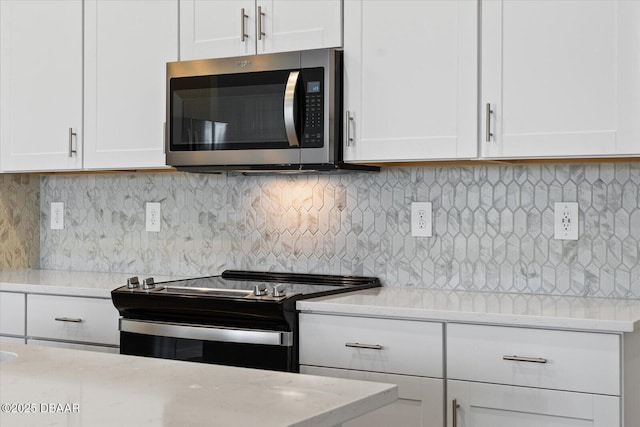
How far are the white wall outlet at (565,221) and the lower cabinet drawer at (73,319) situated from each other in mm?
1660

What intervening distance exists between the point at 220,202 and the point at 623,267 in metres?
1.69

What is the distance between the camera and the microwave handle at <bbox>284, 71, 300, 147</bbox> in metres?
2.97

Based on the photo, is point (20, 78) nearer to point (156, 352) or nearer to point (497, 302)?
point (156, 352)

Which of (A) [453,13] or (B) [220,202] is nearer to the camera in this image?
(A) [453,13]

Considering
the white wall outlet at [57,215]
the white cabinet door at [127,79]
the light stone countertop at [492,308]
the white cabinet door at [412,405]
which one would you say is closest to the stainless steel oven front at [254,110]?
the white cabinet door at [127,79]

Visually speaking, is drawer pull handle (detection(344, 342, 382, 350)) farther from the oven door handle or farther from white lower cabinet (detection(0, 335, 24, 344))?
white lower cabinet (detection(0, 335, 24, 344))

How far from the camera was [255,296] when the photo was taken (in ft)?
9.12

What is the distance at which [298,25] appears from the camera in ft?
10.0

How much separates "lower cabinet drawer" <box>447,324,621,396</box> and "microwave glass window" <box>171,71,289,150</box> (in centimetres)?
102

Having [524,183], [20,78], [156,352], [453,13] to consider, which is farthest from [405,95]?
[20,78]

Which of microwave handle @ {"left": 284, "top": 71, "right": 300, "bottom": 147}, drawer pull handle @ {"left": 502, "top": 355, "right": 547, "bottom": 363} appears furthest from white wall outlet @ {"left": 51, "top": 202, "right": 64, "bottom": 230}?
drawer pull handle @ {"left": 502, "top": 355, "right": 547, "bottom": 363}

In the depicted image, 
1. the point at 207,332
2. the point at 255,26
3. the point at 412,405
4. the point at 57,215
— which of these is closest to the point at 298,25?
the point at 255,26

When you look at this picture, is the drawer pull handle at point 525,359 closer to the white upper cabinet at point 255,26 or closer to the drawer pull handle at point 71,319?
the white upper cabinet at point 255,26

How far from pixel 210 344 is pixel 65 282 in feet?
3.09
